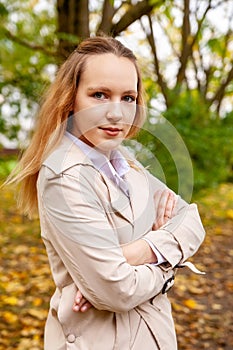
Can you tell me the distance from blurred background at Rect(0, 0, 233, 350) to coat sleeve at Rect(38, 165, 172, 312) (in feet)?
1.78

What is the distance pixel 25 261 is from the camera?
233 inches

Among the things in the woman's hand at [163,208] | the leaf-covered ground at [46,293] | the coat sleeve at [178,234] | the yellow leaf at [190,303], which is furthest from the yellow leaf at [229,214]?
the woman's hand at [163,208]

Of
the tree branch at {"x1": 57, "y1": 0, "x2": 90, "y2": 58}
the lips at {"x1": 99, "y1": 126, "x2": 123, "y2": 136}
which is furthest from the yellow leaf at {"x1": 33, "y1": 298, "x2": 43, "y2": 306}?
the lips at {"x1": 99, "y1": 126, "x2": 123, "y2": 136}

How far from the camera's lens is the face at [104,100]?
1.64 m

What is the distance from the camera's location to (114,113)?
1.64 meters

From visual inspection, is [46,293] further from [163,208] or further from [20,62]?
[163,208]

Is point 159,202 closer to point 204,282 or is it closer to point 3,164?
point 3,164

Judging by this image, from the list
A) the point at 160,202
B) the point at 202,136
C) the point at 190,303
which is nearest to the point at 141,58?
the point at 202,136

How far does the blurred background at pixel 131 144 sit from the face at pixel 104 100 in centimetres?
40

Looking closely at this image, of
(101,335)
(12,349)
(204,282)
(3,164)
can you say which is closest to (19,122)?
(3,164)

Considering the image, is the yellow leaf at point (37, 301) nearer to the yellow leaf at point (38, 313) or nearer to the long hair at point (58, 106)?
the yellow leaf at point (38, 313)

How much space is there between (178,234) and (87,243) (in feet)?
1.40

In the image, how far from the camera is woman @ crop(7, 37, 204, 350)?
1.55 m

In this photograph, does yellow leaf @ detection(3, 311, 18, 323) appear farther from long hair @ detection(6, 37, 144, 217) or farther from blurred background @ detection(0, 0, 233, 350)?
long hair @ detection(6, 37, 144, 217)
